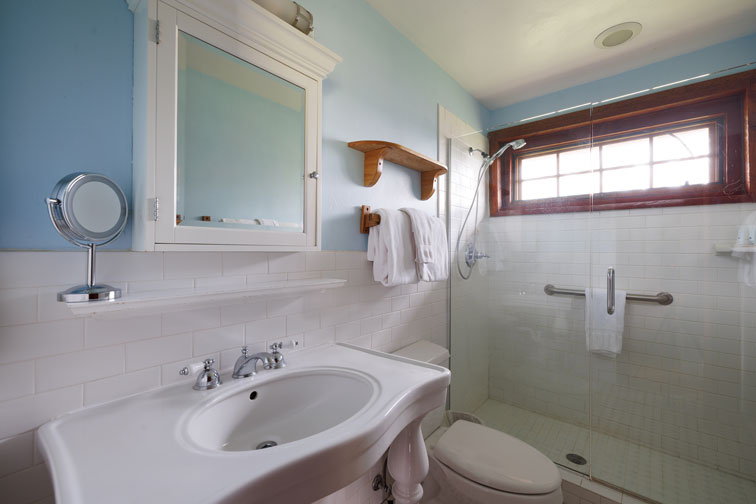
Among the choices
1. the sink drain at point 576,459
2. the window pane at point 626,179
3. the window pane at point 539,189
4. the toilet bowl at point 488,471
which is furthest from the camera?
the window pane at point 539,189

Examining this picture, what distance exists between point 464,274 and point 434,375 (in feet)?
4.11

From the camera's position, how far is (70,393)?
712 mm

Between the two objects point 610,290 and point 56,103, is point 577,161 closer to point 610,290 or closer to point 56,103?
point 610,290

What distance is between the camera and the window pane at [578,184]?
71.8 inches

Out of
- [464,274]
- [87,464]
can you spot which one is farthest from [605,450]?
[87,464]

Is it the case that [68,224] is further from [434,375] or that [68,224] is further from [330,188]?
[434,375]

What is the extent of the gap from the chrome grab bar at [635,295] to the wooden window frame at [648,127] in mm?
480

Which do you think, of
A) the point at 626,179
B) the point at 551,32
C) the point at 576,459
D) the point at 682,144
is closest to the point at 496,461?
the point at 576,459

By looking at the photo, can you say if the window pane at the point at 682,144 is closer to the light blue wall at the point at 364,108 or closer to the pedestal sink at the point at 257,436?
the light blue wall at the point at 364,108

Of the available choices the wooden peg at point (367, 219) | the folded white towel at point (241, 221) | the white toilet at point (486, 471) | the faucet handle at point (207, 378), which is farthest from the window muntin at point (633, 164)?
the faucet handle at point (207, 378)

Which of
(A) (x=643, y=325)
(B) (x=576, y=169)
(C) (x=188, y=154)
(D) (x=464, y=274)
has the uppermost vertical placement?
(B) (x=576, y=169)

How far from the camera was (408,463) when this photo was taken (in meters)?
1.01

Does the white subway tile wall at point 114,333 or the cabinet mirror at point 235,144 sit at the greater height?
the cabinet mirror at point 235,144

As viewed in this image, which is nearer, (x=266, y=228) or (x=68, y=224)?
(x=68, y=224)
